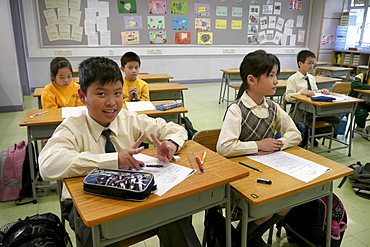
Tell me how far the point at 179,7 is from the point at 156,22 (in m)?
0.72

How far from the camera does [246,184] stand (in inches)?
46.4

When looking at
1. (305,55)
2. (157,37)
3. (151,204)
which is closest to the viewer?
(151,204)

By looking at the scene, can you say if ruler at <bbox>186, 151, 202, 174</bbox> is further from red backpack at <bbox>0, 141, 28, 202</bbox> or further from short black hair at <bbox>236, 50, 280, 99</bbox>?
red backpack at <bbox>0, 141, 28, 202</bbox>

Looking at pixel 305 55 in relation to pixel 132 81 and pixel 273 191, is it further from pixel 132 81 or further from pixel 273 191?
pixel 273 191

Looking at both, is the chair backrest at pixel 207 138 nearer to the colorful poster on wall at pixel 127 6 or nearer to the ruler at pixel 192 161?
the ruler at pixel 192 161

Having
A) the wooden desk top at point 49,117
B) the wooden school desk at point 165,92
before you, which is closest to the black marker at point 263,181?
the wooden desk top at point 49,117

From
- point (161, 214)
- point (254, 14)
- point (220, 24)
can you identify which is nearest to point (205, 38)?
point (220, 24)

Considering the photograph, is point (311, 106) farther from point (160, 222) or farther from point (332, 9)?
point (332, 9)

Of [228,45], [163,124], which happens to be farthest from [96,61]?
[228,45]

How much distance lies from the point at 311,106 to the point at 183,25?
5004 mm

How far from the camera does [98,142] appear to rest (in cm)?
126

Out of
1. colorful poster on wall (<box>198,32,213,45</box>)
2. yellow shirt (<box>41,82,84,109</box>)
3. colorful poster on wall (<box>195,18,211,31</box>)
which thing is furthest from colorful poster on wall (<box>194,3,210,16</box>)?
yellow shirt (<box>41,82,84,109</box>)

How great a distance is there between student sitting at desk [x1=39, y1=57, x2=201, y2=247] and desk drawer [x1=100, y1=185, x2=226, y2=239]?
0.21m

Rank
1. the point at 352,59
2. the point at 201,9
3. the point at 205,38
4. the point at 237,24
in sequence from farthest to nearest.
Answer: the point at 352,59 < the point at 237,24 < the point at 205,38 < the point at 201,9
